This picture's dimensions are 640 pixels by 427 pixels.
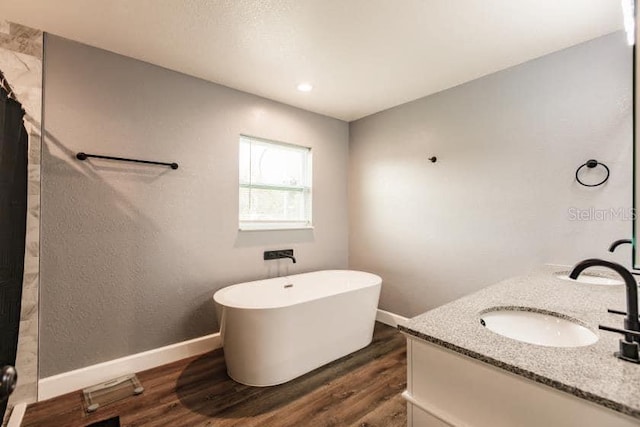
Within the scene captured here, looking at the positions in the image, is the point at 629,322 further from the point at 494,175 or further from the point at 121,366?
the point at 121,366

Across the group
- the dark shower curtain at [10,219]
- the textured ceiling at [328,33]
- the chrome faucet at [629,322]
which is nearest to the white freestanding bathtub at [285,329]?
the dark shower curtain at [10,219]

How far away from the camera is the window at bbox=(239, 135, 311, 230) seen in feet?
9.82

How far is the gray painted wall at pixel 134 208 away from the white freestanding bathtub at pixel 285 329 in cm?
46

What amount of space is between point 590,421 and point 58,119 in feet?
9.88

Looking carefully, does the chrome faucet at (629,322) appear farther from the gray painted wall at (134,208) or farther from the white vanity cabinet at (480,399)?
the gray painted wall at (134,208)

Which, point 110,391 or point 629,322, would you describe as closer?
point 629,322

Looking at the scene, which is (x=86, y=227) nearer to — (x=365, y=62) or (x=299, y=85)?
(x=299, y=85)

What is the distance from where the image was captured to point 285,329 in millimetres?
2109

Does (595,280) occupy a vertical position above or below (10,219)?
below

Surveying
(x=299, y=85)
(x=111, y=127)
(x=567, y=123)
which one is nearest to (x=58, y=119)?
→ (x=111, y=127)

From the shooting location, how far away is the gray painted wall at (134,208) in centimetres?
201

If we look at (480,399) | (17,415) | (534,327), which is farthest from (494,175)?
(17,415)

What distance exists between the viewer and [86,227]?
2.10 meters

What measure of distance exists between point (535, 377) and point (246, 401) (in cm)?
179
